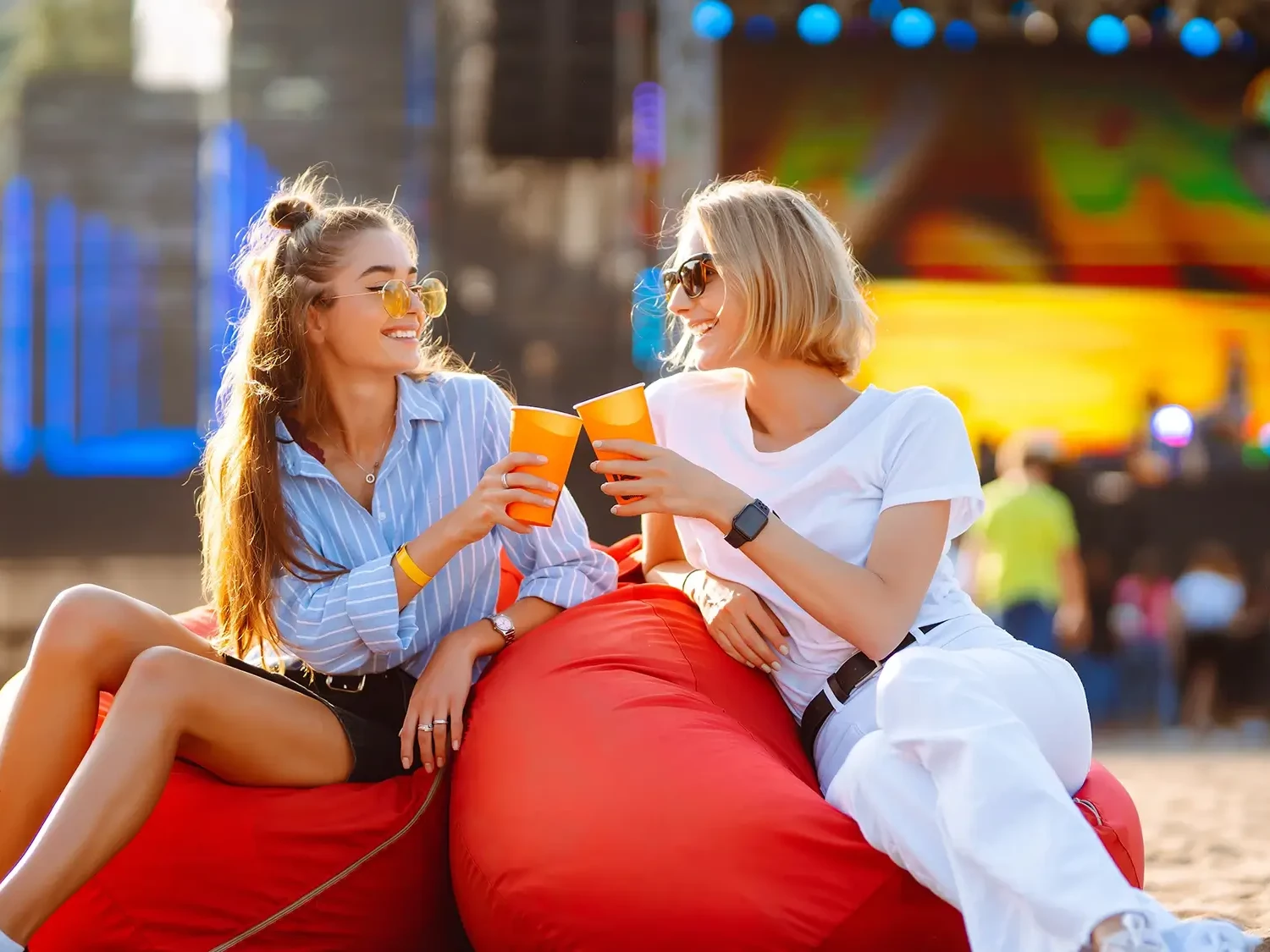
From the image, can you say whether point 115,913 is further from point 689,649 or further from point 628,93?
point 628,93

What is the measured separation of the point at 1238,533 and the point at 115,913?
6.93 meters

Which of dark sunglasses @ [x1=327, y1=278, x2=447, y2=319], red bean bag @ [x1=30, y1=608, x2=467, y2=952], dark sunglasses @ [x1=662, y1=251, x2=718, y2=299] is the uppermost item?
dark sunglasses @ [x1=662, y1=251, x2=718, y2=299]

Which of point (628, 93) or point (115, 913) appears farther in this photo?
point (628, 93)

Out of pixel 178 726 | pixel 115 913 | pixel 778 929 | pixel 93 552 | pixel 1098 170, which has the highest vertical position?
pixel 1098 170

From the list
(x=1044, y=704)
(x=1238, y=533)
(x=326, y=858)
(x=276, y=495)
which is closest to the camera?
(x=1044, y=704)

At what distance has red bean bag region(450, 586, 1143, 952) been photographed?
6.10 feet

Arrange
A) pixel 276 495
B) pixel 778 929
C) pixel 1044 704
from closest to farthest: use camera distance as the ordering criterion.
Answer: pixel 778 929
pixel 1044 704
pixel 276 495

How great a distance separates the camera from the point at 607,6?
6.82 m

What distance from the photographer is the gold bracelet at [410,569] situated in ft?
7.48

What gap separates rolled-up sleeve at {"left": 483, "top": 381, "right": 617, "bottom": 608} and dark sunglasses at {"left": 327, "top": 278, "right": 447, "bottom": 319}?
224 millimetres

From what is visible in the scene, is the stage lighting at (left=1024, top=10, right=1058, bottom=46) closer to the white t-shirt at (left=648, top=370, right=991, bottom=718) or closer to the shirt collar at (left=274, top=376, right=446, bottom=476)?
the white t-shirt at (left=648, top=370, right=991, bottom=718)

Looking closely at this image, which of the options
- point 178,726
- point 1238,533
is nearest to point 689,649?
point 178,726

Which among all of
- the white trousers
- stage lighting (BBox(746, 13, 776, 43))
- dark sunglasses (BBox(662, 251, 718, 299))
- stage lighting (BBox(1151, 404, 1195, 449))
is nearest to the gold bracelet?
dark sunglasses (BBox(662, 251, 718, 299))

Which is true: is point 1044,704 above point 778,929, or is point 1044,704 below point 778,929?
above
